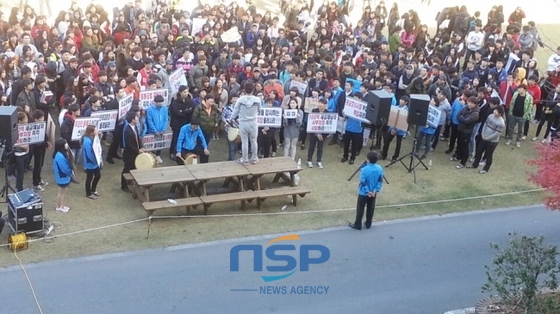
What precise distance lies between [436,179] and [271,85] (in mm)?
4245

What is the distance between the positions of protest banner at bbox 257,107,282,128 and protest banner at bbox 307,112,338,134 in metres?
0.69

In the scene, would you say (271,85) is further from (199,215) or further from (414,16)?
(414,16)

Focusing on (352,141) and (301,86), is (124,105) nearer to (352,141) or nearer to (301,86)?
(301,86)

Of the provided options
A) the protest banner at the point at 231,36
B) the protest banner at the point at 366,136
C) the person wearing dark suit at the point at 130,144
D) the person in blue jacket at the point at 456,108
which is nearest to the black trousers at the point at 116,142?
the person wearing dark suit at the point at 130,144

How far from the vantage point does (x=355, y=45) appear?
21.3m

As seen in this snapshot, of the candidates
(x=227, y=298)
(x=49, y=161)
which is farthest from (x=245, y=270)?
(x=49, y=161)

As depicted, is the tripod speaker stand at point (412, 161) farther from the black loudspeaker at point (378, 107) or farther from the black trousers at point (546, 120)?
the black trousers at point (546, 120)

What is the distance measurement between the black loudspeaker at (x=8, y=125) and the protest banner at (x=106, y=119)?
6.71ft

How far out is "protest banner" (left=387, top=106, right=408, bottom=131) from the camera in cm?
1506

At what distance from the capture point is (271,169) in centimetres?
1311

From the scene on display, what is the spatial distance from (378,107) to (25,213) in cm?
756

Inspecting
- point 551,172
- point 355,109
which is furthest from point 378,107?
point 551,172

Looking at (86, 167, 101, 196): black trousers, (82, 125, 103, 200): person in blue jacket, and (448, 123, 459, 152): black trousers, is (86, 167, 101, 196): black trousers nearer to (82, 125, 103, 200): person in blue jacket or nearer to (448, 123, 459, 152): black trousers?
(82, 125, 103, 200): person in blue jacket

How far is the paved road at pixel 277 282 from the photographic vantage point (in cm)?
953
